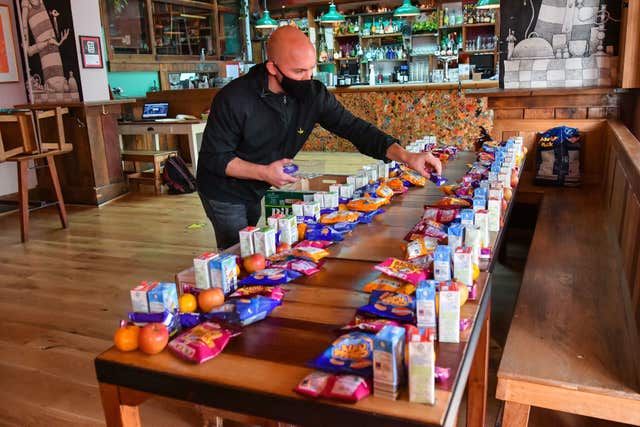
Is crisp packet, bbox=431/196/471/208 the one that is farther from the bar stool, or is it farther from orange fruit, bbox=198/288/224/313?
the bar stool

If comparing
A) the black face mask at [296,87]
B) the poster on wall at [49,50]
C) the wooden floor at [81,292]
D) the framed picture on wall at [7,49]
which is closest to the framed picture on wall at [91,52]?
the poster on wall at [49,50]

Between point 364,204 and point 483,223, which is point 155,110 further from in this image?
point 483,223

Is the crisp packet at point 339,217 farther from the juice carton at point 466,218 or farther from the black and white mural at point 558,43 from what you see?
the black and white mural at point 558,43

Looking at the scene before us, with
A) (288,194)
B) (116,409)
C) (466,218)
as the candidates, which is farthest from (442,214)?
(288,194)

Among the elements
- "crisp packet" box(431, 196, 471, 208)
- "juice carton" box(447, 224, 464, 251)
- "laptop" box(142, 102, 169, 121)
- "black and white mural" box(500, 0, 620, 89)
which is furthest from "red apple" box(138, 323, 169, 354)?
"laptop" box(142, 102, 169, 121)

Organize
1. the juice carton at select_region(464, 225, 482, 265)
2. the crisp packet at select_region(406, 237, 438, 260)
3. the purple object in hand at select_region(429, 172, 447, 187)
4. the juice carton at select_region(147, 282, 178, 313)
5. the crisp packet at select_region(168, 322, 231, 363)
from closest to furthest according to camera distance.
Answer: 1. the crisp packet at select_region(168, 322, 231, 363)
2. the juice carton at select_region(147, 282, 178, 313)
3. the juice carton at select_region(464, 225, 482, 265)
4. the crisp packet at select_region(406, 237, 438, 260)
5. the purple object in hand at select_region(429, 172, 447, 187)

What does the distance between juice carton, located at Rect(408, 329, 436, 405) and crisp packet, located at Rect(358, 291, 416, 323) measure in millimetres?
263

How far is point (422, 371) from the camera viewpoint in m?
1.05

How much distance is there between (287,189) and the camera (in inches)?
146

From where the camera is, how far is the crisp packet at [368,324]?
129 centimetres

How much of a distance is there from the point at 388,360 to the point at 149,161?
261 inches

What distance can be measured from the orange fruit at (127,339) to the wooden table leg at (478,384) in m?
1.06

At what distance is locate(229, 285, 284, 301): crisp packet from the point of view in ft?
5.08

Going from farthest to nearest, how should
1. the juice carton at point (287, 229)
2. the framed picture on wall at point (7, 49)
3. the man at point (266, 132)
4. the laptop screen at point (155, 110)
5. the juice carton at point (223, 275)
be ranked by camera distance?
the laptop screen at point (155, 110)
the framed picture on wall at point (7, 49)
the man at point (266, 132)
the juice carton at point (287, 229)
the juice carton at point (223, 275)
